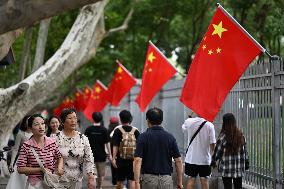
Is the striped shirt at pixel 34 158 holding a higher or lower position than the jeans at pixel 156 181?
higher

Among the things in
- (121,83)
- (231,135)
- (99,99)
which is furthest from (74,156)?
(99,99)

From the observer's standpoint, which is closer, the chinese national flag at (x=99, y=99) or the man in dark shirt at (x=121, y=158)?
the man in dark shirt at (x=121, y=158)

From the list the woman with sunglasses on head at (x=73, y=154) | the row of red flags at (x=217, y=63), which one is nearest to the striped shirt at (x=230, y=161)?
the row of red flags at (x=217, y=63)

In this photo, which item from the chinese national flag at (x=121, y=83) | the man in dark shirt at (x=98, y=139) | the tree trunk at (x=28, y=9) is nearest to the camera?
the tree trunk at (x=28, y=9)

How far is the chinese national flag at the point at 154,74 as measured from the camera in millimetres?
14859

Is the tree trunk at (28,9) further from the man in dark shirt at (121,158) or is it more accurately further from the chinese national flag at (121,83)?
the chinese national flag at (121,83)

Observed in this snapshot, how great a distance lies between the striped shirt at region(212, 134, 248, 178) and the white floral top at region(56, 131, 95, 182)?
2.52 metres

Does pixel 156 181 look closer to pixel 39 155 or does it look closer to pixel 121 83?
pixel 39 155

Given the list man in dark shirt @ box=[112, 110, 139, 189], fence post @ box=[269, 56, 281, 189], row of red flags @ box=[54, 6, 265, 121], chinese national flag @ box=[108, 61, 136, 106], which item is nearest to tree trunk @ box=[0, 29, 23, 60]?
row of red flags @ box=[54, 6, 265, 121]

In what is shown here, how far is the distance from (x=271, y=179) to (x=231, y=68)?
1.87 meters

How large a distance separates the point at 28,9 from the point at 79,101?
113 ft

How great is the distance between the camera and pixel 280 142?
1054 cm

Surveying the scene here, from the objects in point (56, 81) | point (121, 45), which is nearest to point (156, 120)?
point (56, 81)

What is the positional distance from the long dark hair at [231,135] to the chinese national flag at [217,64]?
0.30m
